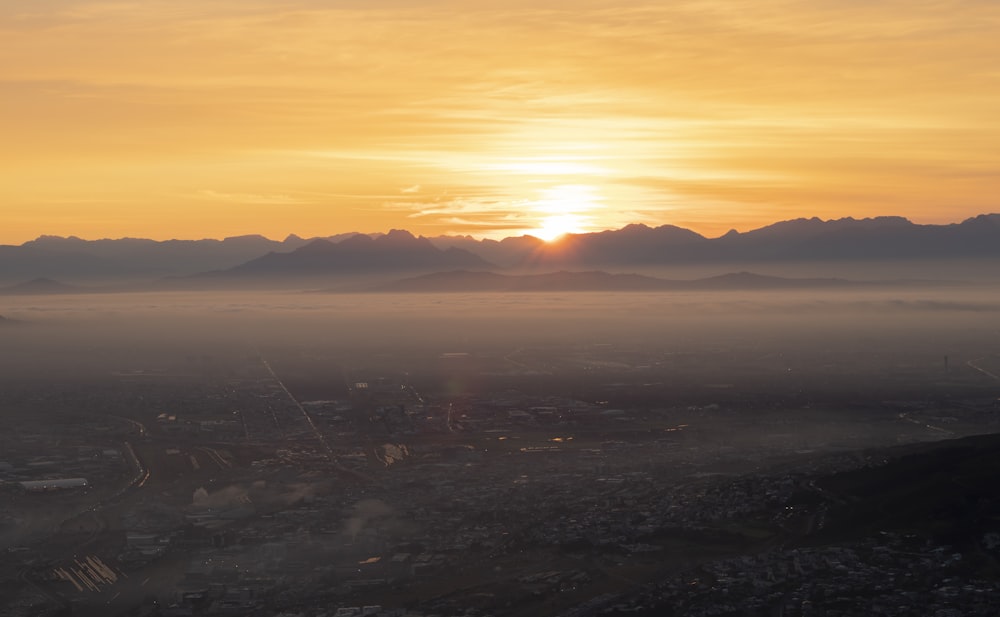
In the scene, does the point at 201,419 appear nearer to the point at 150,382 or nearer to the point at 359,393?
the point at 359,393

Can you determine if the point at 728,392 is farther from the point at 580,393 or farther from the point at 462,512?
the point at 462,512

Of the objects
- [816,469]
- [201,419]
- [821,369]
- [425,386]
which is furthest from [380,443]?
[821,369]

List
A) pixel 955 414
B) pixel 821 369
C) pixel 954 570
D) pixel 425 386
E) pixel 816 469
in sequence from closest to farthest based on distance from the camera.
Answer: pixel 954 570
pixel 816 469
pixel 955 414
pixel 425 386
pixel 821 369

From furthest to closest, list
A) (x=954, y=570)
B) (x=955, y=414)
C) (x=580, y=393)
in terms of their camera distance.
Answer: (x=580, y=393) < (x=955, y=414) < (x=954, y=570)

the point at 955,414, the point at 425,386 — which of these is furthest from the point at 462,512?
the point at 425,386

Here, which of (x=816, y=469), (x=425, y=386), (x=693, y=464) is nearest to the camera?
(x=816, y=469)

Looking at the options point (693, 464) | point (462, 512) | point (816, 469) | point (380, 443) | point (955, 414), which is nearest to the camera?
point (462, 512)

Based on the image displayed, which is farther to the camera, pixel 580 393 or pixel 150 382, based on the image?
pixel 150 382

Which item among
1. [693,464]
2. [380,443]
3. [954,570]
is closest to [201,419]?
[380,443]

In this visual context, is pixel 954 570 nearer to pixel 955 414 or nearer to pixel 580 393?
pixel 955 414

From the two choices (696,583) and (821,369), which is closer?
(696,583)
